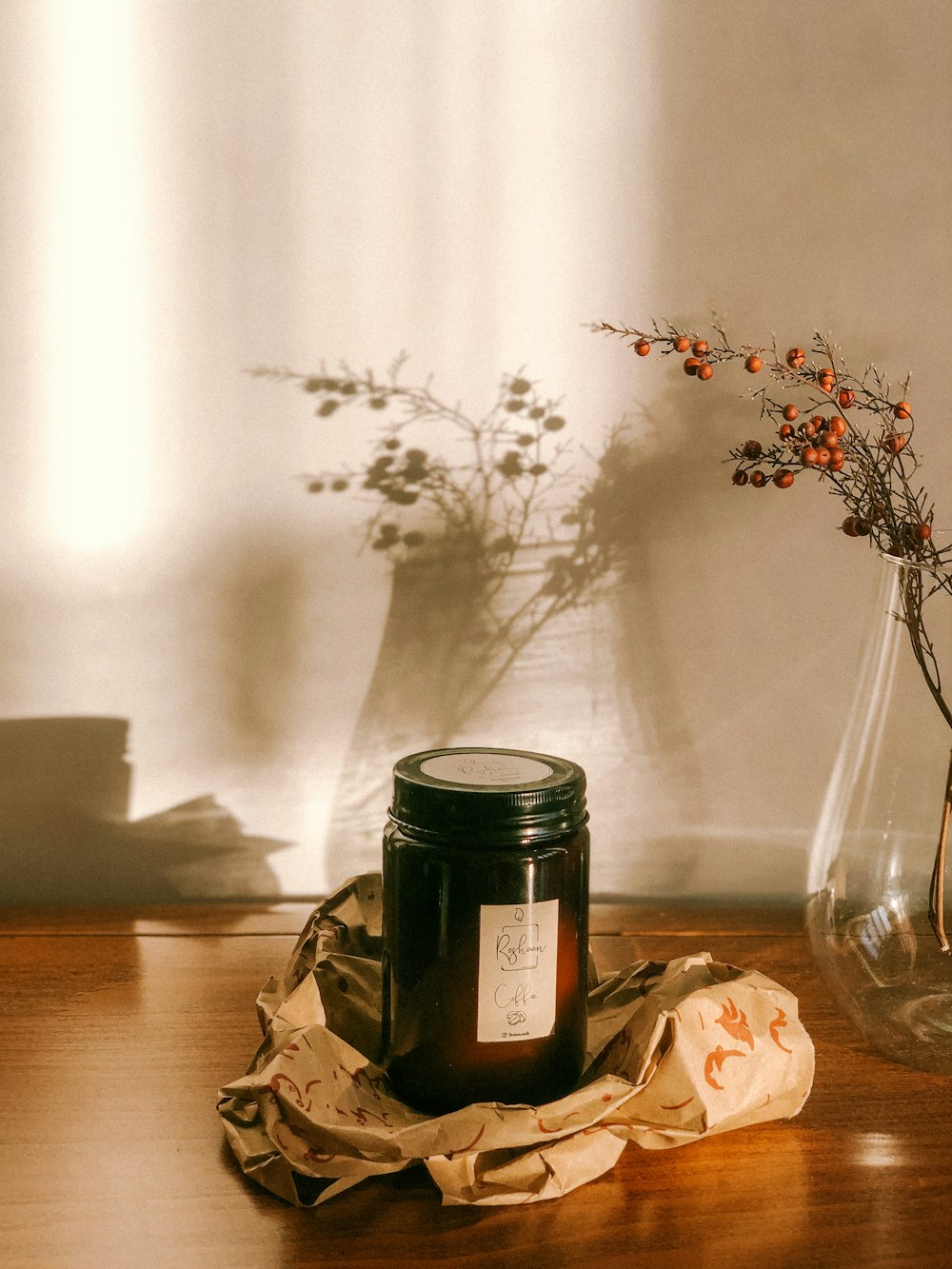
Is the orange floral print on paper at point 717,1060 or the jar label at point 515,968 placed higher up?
the jar label at point 515,968

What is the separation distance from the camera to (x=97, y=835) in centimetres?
90

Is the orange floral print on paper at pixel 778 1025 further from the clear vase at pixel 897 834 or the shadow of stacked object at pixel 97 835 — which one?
the shadow of stacked object at pixel 97 835

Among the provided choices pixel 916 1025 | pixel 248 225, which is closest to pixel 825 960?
pixel 916 1025

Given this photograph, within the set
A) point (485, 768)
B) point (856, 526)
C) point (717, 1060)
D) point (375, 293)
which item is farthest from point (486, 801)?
point (375, 293)

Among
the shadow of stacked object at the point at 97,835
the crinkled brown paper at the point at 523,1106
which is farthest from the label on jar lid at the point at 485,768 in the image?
the shadow of stacked object at the point at 97,835

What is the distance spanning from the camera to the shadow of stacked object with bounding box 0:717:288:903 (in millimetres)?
887

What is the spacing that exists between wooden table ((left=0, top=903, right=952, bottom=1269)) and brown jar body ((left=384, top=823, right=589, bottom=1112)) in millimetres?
52

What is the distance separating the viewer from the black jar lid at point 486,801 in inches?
21.2

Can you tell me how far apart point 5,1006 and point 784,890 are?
1.86 ft

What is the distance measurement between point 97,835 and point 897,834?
591mm

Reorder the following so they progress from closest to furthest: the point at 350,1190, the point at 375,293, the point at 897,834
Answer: the point at 350,1190
the point at 897,834
the point at 375,293

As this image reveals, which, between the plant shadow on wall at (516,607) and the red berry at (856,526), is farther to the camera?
the plant shadow on wall at (516,607)

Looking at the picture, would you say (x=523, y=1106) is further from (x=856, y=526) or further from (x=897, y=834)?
(x=856, y=526)

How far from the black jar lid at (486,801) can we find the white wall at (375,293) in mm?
312
